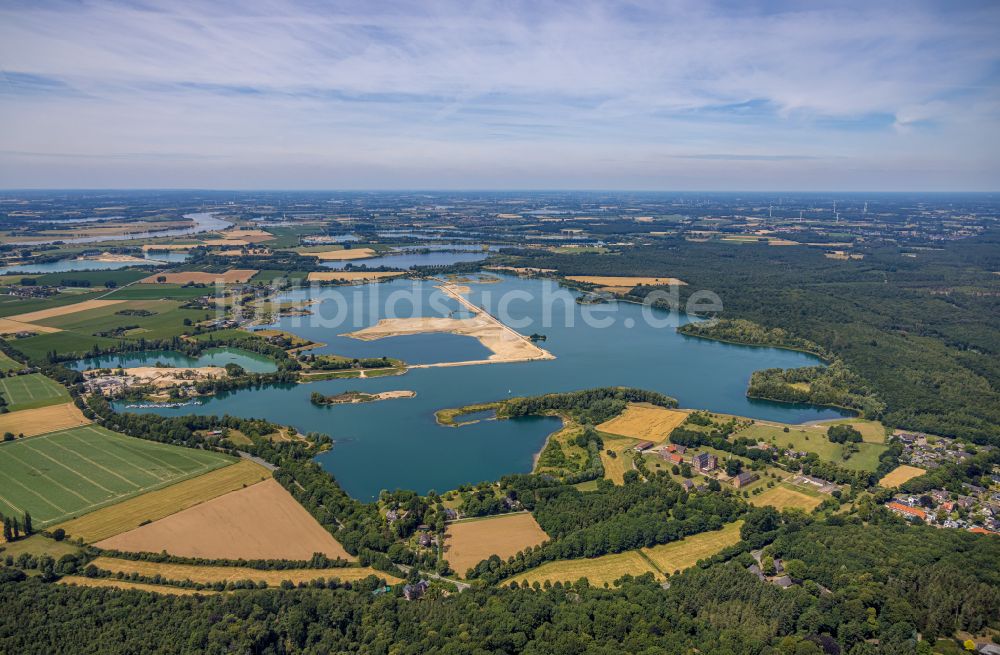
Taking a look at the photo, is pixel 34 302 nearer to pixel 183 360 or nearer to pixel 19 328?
pixel 19 328

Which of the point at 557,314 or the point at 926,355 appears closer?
the point at 926,355

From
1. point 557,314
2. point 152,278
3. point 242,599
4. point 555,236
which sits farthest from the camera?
point 555,236

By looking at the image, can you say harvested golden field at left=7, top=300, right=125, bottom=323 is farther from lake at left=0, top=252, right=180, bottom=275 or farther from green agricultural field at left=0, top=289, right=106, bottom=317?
lake at left=0, top=252, right=180, bottom=275

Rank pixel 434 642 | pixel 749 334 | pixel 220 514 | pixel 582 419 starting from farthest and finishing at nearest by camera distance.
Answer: pixel 749 334, pixel 582 419, pixel 220 514, pixel 434 642

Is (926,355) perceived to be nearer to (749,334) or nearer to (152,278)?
(749,334)

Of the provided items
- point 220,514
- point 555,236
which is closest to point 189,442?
point 220,514

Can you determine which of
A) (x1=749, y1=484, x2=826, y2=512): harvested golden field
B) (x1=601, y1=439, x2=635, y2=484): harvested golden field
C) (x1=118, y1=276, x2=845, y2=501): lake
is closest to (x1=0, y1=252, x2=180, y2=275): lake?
(x1=118, y1=276, x2=845, y2=501): lake

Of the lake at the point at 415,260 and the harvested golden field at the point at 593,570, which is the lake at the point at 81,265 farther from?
the harvested golden field at the point at 593,570
